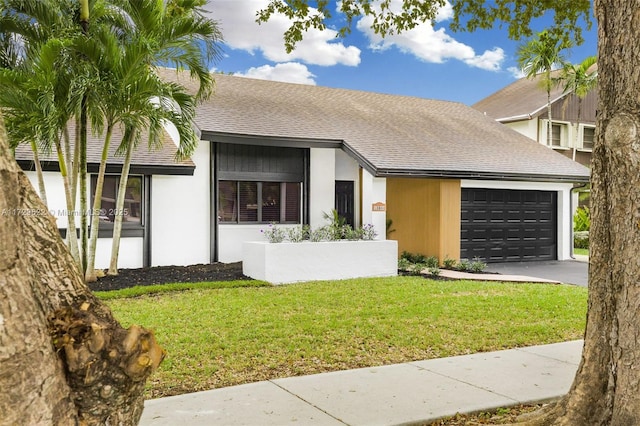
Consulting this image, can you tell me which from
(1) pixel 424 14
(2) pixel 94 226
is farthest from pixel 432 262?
(2) pixel 94 226

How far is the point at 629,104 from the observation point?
3592 mm

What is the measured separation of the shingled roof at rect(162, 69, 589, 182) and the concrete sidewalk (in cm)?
865

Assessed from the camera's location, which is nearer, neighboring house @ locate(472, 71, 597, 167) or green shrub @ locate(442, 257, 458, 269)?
green shrub @ locate(442, 257, 458, 269)

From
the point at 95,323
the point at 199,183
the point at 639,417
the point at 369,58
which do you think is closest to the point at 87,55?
the point at 199,183

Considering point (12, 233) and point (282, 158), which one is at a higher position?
point (282, 158)

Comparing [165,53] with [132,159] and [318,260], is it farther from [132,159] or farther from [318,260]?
[318,260]

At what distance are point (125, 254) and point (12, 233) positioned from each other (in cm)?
1199

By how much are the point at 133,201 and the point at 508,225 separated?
10723 millimetres

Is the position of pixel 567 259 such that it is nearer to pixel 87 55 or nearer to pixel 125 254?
pixel 125 254

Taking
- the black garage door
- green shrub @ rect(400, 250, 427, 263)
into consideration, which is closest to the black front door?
green shrub @ rect(400, 250, 427, 263)

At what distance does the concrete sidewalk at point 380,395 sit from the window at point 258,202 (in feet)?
32.0

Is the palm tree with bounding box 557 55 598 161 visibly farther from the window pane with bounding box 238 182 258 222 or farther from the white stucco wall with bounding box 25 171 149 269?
the white stucco wall with bounding box 25 171 149 269

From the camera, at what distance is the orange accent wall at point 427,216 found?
15.8 metres

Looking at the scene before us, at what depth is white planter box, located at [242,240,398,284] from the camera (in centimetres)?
1234
